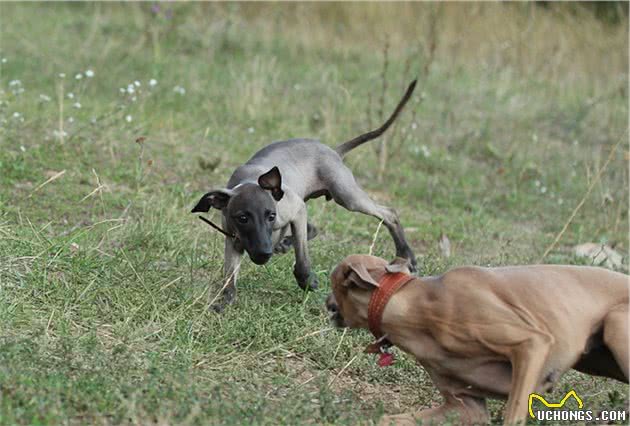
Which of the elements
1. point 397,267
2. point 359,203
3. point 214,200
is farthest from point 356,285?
point 359,203

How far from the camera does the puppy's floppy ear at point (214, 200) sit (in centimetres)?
616

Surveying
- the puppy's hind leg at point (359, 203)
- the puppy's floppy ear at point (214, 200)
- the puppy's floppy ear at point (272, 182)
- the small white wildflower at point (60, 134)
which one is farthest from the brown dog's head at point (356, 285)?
the small white wildflower at point (60, 134)

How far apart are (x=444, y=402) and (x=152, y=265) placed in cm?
209

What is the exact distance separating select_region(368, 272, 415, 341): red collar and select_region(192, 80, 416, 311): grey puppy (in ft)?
4.42

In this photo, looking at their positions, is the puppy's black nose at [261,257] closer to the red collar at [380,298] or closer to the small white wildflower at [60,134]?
the red collar at [380,298]

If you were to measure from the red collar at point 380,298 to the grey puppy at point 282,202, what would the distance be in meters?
1.35

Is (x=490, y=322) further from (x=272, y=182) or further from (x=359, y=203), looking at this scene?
(x=359, y=203)

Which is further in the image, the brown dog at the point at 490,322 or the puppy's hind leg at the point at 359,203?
the puppy's hind leg at the point at 359,203

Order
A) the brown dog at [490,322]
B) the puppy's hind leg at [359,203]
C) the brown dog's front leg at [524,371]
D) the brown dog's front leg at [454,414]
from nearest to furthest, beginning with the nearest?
the brown dog's front leg at [524,371], the brown dog at [490,322], the brown dog's front leg at [454,414], the puppy's hind leg at [359,203]

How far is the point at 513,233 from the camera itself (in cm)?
866

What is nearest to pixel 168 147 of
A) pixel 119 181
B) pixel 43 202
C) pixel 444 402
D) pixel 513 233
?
pixel 119 181

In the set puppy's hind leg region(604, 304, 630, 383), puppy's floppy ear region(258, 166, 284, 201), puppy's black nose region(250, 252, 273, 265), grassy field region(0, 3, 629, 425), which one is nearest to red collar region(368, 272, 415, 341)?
grassy field region(0, 3, 629, 425)

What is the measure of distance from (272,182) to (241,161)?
3.24 m

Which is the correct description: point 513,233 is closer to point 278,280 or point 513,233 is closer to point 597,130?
point 278,280
